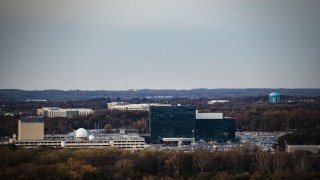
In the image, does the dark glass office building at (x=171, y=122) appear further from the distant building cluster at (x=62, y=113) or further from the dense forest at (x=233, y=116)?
the distant building cluster at (x=62, y=113)

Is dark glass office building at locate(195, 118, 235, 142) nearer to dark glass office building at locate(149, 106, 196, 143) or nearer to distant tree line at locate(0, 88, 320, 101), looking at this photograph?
dark glass office building at locate(149, 106, 196, 143)

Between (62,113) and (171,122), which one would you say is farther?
(62,113)

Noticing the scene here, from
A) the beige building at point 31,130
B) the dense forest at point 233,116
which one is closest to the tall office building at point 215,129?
the dense forest at point 233,116

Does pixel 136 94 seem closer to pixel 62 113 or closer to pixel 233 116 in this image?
→ pixel 62 113

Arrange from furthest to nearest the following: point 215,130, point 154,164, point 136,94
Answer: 1. point 136,94
2. point 215,130
3. point 154,164

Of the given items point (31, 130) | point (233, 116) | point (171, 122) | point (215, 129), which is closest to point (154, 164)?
point (31, 130)

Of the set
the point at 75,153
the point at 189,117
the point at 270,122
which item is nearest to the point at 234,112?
the point at 270,122

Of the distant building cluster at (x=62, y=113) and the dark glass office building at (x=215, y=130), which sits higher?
the distant building cluster at (x=62, y=113)
